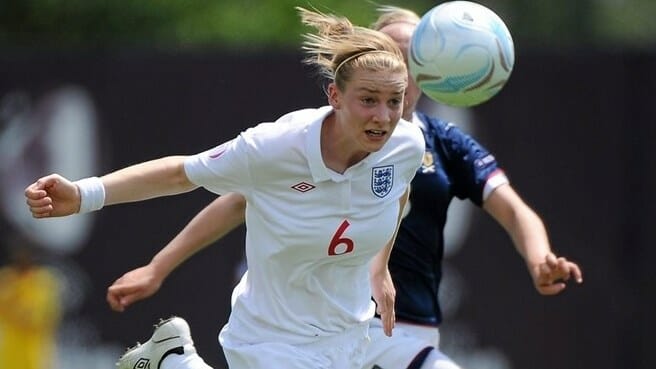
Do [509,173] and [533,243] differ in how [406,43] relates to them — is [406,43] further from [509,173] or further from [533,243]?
[509,173]

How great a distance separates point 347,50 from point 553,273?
4.22ft

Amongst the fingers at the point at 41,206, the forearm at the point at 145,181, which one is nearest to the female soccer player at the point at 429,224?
the forearm at the point at 145,181

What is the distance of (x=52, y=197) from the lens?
6152 millimetres

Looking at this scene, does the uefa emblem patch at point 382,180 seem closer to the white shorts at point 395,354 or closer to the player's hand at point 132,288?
the white shorts at point 395,354

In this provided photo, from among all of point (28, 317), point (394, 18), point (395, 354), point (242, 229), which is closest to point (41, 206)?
point (395, 354)

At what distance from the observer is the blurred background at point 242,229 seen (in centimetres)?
1164

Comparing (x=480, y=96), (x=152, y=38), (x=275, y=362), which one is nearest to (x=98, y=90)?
(x=480, y=96)

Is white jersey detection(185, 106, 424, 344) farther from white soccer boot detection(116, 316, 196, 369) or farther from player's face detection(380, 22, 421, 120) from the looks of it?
player's face detection(380, 22, 421, 120)

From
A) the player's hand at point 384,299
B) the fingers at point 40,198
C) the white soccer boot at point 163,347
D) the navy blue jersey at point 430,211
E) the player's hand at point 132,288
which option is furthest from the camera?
the navy blue jersey at point 430,211

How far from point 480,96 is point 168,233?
4720 millimetres

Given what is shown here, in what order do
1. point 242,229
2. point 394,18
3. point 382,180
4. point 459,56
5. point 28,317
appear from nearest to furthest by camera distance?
point 382,180 < point 459,56 < point 394,18 < point 242,229 < point 28,317

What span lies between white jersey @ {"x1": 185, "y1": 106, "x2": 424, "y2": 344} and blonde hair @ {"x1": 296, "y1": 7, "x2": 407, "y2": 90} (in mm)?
189

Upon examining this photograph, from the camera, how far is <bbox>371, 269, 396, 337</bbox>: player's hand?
669cm

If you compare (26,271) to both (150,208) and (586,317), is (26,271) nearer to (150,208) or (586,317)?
(150,208)
